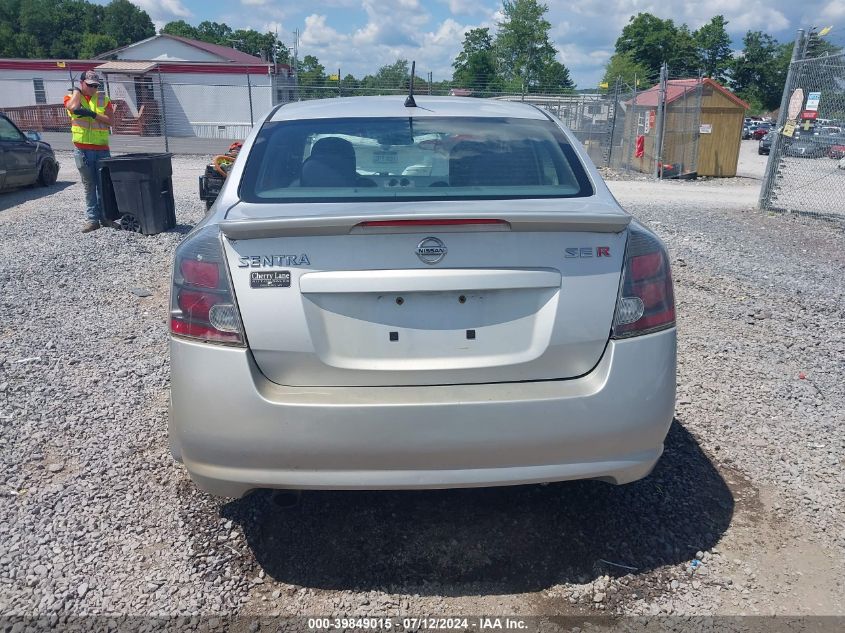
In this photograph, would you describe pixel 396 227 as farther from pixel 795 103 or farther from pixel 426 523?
pixel 795 103

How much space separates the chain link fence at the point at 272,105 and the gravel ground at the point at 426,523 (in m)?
15.5

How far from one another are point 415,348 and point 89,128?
8.34m

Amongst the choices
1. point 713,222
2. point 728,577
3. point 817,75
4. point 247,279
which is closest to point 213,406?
point 247,279

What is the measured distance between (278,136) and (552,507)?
2.21 m

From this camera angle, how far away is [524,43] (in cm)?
6694

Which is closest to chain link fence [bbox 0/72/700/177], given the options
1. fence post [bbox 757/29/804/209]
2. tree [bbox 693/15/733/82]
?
fence post [bbox 757/29/804/209]

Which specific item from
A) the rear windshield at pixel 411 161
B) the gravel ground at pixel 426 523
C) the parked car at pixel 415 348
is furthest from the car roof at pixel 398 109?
the gravel ground at pixel 426 523

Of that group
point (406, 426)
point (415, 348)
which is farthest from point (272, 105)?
point (406, 426)

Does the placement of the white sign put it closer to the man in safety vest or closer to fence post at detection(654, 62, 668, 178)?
fence post at detection(654, 62, 668, 178)

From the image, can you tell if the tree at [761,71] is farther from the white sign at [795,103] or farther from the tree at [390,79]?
the white sign at [795,103]

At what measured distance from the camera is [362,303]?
261 centimetres

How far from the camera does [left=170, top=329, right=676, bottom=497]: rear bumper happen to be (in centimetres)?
258

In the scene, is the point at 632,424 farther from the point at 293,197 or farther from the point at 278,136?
the point at 278,136

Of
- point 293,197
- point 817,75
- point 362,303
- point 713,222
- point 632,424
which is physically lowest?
point 713,222
